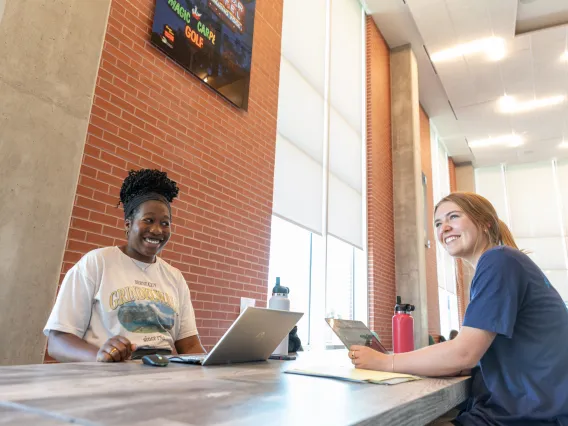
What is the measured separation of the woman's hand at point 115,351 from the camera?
1.18 metres

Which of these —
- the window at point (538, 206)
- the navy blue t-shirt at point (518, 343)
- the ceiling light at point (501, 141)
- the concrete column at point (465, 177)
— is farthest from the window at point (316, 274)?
the window at point (538, 206)

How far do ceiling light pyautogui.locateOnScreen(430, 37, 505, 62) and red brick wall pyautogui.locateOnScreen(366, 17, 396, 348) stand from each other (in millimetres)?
853

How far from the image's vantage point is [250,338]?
1.27 meters

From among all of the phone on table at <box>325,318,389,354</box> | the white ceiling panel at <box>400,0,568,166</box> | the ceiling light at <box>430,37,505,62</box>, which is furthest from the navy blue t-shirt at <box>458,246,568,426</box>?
the ceiling light at <box>430,37,505,62</box>

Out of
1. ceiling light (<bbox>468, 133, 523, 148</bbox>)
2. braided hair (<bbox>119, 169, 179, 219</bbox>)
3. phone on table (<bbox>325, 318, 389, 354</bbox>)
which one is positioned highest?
ceiling light (<bbox>468, 133, 523, 148</bbox>)

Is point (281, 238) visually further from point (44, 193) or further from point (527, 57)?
point (527, 57)

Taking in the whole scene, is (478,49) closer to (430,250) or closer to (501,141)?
(430,250)

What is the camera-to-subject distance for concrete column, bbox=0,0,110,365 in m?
1.60

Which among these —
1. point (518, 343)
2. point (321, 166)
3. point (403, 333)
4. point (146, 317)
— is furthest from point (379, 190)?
point (518, 343)

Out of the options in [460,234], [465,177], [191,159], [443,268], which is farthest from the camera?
[465,177]

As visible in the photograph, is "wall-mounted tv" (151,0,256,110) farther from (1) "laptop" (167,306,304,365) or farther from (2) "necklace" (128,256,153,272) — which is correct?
(1) "laptop" (167,306,304,365)

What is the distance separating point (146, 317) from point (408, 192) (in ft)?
16.2

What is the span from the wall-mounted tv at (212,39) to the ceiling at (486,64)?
3096 millimetres

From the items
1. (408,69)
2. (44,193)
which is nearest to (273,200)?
(44,193)
